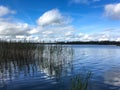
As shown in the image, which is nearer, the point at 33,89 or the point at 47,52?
the point at 33,89

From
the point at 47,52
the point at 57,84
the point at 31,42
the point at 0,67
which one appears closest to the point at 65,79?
the point at 57,84

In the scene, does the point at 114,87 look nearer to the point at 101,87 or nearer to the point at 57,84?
the point at 101,87

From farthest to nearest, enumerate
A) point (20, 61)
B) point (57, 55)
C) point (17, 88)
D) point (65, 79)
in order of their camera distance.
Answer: point (57, 55) → point (20, 61) → point (65, 79) → point (17, 88)

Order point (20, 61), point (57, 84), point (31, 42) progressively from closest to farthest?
point (57, 84) < point (20, 61) < point (31, 42)

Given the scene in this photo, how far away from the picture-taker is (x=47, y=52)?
28266 mm

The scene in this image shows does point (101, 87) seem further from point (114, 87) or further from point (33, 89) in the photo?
point (33, 89)

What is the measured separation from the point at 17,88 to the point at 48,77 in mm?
3274

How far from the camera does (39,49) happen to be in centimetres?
2366

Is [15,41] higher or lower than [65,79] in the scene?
higher

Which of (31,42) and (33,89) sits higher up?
(31,42)

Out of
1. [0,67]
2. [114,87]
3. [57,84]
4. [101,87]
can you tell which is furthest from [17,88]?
[0,67]

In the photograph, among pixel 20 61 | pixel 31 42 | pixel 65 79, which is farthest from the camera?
pixel 31 42

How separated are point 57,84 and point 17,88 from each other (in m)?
2.20

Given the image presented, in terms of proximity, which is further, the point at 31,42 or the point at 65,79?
the point at 31,42
